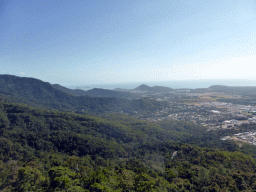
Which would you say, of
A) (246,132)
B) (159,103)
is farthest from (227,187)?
(159,103)

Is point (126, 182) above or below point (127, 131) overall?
above

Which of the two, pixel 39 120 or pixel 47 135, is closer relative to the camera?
pixel 47 135

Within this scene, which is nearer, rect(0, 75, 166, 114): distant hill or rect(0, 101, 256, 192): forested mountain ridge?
rect(0, 101, 256, 192): forested mountain ridge

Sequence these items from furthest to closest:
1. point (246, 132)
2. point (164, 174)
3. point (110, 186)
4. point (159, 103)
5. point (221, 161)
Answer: point (159, 103)
point (246, 132)
point (221, 161)
point (164, 174)
point (110, 186)

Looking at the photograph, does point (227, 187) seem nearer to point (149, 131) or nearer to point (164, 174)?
point (164, 174)

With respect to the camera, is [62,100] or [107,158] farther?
[62,100]

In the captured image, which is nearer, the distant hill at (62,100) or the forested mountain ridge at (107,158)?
the forested mountain ridge at (107,158)

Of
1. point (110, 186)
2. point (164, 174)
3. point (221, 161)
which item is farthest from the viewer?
point (221, 161)

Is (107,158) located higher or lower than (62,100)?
lower
